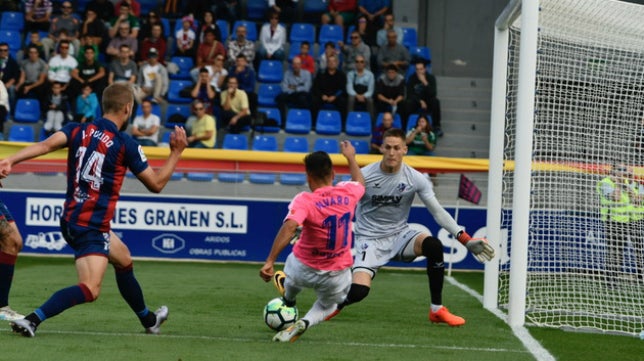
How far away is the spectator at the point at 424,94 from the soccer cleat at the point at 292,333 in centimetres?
1352

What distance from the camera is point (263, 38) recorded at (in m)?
22.7

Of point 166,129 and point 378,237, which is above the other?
point 166,129

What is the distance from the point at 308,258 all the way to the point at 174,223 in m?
9.40

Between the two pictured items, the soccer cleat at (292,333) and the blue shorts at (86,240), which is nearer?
the blue shorts at (86,240)

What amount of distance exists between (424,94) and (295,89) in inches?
104

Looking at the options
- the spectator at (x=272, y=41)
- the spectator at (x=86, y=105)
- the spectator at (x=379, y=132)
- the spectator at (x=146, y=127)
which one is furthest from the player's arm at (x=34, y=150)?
the spectator at (x=272, y=41)

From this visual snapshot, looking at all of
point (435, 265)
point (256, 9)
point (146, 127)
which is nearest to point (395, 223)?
point (435, 265)

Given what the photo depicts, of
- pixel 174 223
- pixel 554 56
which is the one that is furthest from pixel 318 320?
pixel 174 223

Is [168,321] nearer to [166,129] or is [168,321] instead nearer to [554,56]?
[554,56]

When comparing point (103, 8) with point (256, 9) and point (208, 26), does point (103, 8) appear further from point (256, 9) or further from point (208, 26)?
point (256, 9)

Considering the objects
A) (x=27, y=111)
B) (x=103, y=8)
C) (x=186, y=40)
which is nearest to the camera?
(x=27, y=111)

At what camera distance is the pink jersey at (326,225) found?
7.98m

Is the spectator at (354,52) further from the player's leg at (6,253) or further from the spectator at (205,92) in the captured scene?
the player's leg at (6,253)

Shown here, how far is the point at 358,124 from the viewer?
21.2 metres
